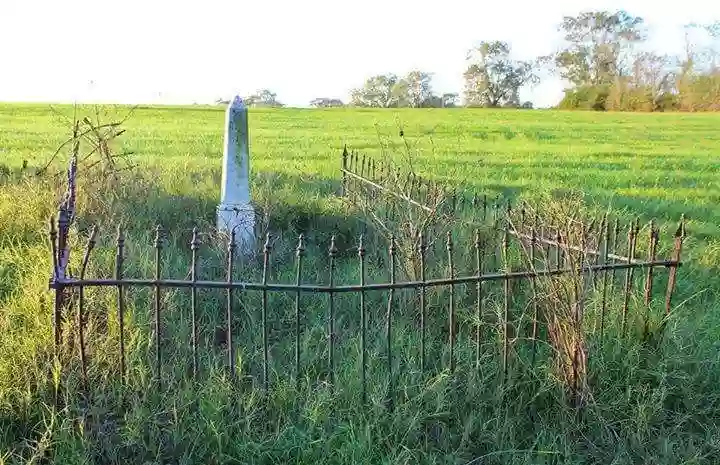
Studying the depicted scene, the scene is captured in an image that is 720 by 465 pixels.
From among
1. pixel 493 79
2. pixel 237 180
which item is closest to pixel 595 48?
pixel 493 79

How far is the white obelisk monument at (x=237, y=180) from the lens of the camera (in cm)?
688

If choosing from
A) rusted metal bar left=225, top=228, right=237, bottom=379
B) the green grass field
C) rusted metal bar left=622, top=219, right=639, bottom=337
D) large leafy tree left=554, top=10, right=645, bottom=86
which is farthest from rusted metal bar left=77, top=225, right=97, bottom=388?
large leafy tree left=554, top=10, right=645, bottom=86

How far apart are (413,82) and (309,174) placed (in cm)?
4249

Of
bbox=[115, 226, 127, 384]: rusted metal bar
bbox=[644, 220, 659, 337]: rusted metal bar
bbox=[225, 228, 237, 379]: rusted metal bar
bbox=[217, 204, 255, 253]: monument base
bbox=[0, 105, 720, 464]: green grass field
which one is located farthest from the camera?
bbox=[217, 204, 255, 253]: monument base

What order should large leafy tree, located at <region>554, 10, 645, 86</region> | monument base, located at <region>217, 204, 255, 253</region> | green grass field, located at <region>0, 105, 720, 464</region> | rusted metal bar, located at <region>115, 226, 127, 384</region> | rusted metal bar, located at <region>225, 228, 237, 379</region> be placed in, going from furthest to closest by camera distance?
large leafy tree, located at <region>554, 10, 645, 86</region> < monument base, located at <region>217, 204, 255, 253</region> < rusted metal bar, located at <region>225, 228, 237, 379</region> < rusted metal bar, located at <region>115, 226, 127, 384</region> < green grass field, located at <region>0, 105, 720, 464</region>

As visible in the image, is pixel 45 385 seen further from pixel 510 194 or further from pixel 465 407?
pixel 510 194

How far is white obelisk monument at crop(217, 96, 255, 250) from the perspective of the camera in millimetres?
6879

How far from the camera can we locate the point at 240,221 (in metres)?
6.81

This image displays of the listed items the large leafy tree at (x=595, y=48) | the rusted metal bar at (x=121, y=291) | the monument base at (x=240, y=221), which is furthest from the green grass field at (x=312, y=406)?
the large leafy tree at (x=595, y=48)

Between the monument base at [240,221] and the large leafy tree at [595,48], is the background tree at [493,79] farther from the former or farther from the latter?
the monument base at [240,221]

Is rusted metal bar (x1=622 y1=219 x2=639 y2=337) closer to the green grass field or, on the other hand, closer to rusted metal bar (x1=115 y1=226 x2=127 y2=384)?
the green grass field

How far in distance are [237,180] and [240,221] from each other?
43 centimetres

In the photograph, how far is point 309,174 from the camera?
12.3 metres

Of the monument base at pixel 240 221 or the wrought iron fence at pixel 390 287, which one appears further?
the monument base at pixel 240 221
